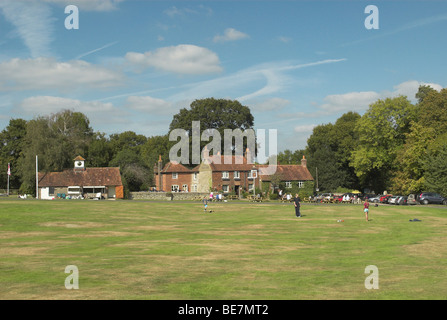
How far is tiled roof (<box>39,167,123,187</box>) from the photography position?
85.3 m

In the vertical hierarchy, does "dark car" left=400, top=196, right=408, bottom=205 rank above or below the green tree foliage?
below

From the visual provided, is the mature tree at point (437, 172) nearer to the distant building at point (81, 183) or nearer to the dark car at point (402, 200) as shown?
the dark car at point (402, 200)

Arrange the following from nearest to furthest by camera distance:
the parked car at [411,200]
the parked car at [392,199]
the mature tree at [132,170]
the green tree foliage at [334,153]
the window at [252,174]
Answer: the parked car at [411,200] → the parked car at [392,199] → the window at [252,174] → the mature tree at [132,170] → the green tree foliage at [334,153]

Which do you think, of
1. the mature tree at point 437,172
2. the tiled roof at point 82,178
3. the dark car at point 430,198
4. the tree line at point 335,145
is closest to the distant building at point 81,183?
the tiled roof at point 82,178

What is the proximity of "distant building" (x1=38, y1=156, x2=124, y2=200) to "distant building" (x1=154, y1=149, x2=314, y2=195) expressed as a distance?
13815 millimetres

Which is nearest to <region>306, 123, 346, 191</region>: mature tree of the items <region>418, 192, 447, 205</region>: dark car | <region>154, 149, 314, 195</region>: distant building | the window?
<region>154, 149, 314, 195</region>: distant building

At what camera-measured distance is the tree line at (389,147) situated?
230ft

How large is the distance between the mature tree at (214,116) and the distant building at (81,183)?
20759 mm

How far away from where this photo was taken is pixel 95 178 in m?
87.1

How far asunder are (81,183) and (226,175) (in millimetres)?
27999

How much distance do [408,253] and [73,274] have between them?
1361 centimetres

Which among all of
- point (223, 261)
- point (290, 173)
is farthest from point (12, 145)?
point (223, 261)

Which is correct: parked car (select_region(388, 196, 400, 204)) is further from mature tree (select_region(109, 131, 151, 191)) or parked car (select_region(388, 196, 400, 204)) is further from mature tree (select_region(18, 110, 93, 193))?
mature tree (select_region(18, 110, 93, 193))
